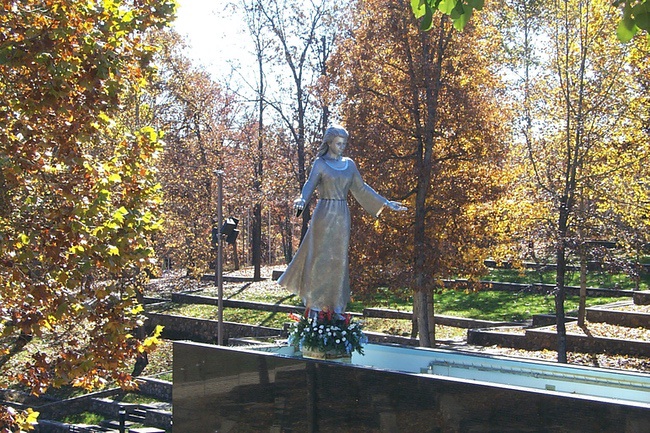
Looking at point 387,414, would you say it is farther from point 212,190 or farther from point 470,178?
point 212,190

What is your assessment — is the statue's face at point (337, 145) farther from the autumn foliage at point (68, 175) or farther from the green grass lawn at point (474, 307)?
the green grass lawn at point (474, 307)

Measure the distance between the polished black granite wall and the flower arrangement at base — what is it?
531 mm

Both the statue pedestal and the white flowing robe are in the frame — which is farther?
the white flowing robe

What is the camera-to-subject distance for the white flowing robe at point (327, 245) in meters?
10.2

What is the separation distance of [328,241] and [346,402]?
2.30 meters

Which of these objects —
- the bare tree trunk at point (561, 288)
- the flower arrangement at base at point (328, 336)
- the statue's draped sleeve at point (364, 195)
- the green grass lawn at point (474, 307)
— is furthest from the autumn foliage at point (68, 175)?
the green grass lawn at point (474, 307)

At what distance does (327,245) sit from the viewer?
10.2 m

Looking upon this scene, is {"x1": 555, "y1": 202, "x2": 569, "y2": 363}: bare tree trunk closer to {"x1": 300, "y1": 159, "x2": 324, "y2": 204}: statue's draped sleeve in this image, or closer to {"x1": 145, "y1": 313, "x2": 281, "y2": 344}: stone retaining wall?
{"x1": 300, "y1": 159, "x2": 324, "y2": 204}: statue's draped sleeve

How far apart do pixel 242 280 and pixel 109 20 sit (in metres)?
24.7

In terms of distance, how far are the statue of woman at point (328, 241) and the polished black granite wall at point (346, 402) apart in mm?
1187

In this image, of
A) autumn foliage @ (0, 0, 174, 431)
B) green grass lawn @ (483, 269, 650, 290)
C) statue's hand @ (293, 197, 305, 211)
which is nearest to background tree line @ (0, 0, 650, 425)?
autumn foliage @ (0, 0, 174, 431)

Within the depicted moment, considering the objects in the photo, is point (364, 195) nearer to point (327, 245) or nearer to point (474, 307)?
point (327, 245)

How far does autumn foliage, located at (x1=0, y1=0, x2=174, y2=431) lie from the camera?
8.73 m

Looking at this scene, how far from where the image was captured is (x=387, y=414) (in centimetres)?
826
